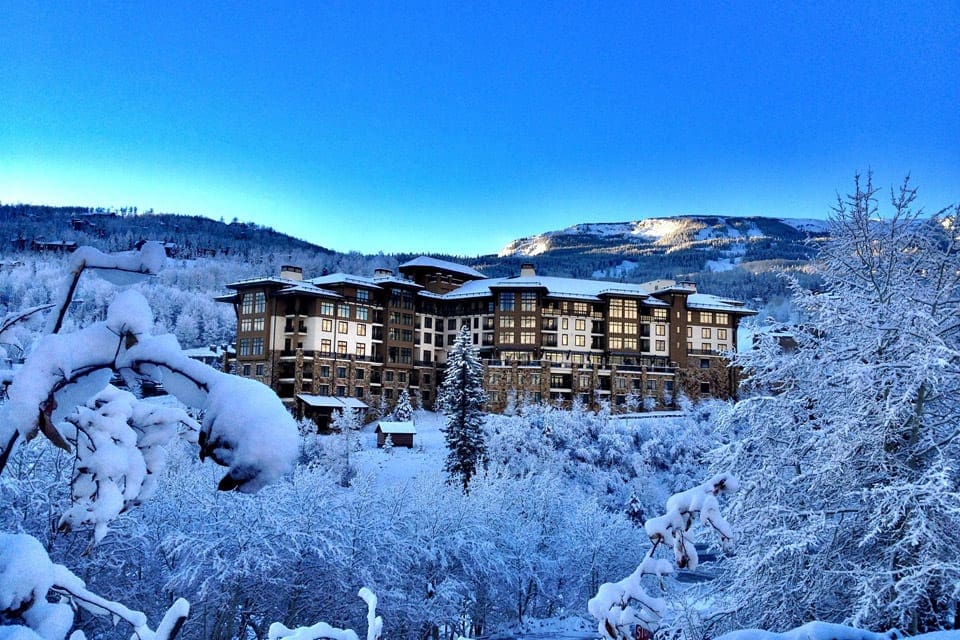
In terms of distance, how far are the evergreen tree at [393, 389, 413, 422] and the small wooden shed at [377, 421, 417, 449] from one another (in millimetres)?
5294

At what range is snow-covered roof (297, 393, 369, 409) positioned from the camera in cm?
5912

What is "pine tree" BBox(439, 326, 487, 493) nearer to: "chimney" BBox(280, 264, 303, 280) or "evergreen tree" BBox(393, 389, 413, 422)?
"evergreen tree" BBox(393, 389, 413, 422)

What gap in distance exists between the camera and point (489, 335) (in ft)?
234

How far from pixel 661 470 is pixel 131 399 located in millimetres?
60698

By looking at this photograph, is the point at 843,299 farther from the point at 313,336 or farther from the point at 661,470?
the point at 313,336

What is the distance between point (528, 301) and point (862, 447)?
187ft

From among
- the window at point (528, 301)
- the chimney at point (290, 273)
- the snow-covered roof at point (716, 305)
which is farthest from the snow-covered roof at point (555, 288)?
the chimney at point (290, 273)

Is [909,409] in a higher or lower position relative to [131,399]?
lower

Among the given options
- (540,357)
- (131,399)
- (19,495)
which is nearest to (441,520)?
(19,495)

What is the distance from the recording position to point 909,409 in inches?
491

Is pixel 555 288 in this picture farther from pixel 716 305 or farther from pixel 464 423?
pixel 464 423

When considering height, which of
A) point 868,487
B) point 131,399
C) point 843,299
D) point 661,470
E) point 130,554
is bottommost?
point 661,470

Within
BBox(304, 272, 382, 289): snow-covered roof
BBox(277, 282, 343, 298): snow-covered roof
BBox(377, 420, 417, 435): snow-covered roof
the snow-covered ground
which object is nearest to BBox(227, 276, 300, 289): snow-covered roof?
BBox(277, 282, 343, 298): snow-covered roof

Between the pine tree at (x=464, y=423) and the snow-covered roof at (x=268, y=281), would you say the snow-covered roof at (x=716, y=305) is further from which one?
the snow-covered roof at (x=268, y=281)
